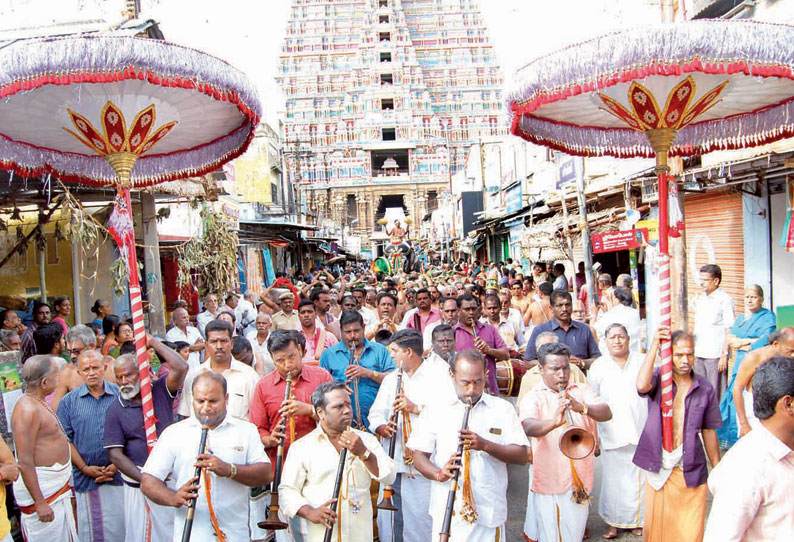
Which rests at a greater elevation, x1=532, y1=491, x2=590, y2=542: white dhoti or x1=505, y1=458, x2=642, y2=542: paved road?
x1=532, y1=491, x2=590, y2=542: white dhoti

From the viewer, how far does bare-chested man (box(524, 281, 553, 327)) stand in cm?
941

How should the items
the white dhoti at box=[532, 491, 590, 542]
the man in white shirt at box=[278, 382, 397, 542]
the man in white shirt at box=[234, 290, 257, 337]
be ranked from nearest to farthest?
the man in white shirt at box=[278, 382, 397, 542], the white dhoti at box=[532, 491, 590, 542], the man in white shirt at box=[234, 290, 257, 337]

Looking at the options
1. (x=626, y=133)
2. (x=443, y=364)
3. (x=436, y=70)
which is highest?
(x=436, y=70)

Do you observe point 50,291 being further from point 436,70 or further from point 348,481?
point 436,70

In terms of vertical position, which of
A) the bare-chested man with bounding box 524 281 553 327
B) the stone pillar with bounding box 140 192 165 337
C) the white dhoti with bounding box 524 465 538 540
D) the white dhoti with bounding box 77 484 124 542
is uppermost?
Answer: the stone pillar with bounding box 140 192 165 337

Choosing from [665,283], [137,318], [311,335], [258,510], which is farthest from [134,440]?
[665,283]

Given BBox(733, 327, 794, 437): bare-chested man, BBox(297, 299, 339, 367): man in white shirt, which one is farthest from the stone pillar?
BBox(733, 327, 794, 437): bare-chested man

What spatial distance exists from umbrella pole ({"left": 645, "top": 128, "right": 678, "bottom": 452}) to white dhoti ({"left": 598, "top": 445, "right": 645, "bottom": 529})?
0.96 meters

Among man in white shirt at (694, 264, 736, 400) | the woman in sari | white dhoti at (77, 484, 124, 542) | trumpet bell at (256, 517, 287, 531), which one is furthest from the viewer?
man in white shirt at (694, 264, 736, 400)

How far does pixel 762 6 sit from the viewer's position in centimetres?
963

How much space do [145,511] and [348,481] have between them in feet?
5.24

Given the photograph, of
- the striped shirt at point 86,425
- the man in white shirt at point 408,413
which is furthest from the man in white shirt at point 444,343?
the striped shirt at point 86,425

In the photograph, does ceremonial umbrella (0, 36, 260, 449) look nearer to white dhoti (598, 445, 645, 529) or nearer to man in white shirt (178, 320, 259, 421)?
man in white shirt (178, 320, 259, 421)

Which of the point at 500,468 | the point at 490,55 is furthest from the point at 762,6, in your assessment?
the point at 490,55
